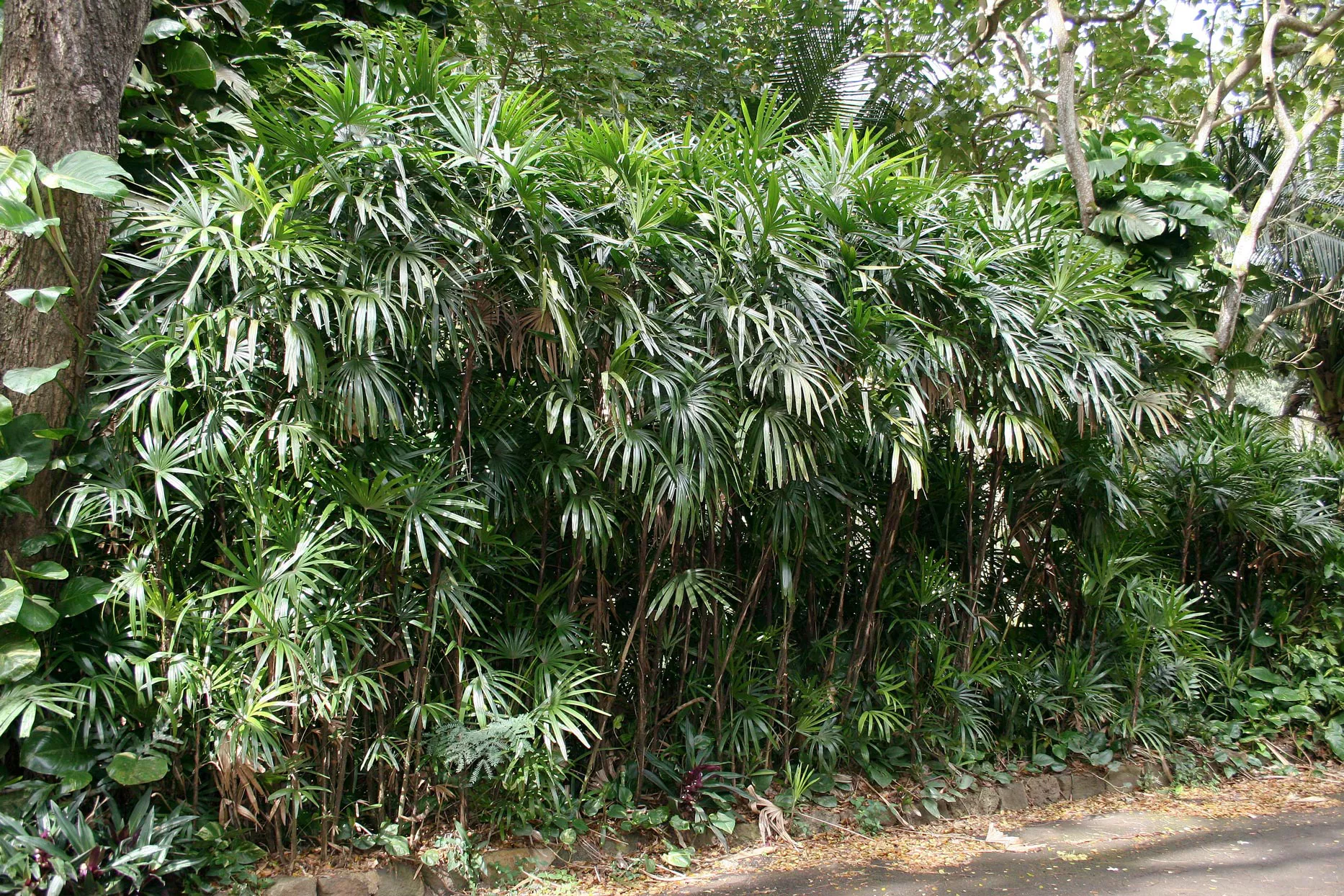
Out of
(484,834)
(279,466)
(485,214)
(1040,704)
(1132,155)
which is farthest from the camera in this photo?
(1132,155)

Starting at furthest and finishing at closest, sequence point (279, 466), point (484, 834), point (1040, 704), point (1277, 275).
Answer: point (1277, 275) < point (1040, 704) < point (484, 834) < point (279, 466)

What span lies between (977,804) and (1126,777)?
97 centimetres

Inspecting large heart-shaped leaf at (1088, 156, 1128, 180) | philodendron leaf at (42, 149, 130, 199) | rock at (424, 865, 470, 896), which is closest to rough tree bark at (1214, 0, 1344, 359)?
large heart-shaped leaf at (1088, 156, 1128, 180)

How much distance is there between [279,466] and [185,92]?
1881 mm

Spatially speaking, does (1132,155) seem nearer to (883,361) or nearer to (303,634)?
(883,361)

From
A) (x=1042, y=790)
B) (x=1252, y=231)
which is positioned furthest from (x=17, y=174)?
(x=1252, y=231)

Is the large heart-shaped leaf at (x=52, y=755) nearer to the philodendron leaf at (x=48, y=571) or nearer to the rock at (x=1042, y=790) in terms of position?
the philodendron leaf at (x=48, y=571)

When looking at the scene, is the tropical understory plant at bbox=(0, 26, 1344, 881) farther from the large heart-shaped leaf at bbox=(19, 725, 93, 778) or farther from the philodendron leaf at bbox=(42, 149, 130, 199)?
the philodendron leaf at bbox=(42, 149, 130, 199)

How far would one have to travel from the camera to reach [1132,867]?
3451 mm

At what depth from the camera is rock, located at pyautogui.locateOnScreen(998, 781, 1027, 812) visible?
4.05 meters

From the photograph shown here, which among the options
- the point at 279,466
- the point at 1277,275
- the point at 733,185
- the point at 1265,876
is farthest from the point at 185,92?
the point at 1277,275

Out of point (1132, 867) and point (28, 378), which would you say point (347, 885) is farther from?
point (1132, 867)

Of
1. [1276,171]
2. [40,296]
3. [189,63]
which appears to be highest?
[189,63]

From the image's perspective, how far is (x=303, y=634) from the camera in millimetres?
2592
